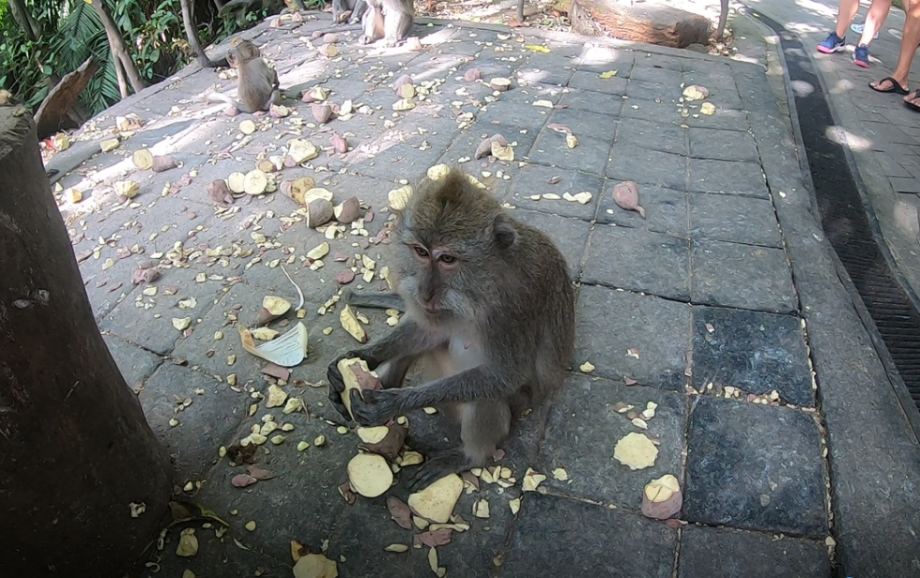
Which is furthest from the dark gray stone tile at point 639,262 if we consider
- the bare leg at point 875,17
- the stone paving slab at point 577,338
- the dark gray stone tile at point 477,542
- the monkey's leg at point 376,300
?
the bare leg at point 875,17

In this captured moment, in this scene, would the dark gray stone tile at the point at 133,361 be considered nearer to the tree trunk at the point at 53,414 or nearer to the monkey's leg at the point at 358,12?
the tree trunk at the point at 53,414

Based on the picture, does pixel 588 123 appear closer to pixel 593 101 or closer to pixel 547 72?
pixel 593 101

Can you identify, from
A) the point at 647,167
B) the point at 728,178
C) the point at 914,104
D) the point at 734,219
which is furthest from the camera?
the point at 914,104

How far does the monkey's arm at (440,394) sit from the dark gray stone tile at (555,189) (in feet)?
6.82

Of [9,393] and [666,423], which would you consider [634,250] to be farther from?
[9,393]

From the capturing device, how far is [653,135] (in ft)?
17.6

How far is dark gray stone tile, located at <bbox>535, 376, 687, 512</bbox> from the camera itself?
8.76ft

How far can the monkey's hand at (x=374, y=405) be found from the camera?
2.57 metres

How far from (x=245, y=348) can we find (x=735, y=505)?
245 cm

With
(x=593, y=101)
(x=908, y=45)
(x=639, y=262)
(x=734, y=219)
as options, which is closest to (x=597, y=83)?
(x=593, y=101)

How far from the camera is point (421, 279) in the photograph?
2.34 metres

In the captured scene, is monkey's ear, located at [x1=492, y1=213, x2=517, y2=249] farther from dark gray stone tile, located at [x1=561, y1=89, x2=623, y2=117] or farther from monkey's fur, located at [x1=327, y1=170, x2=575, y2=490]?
dark gray stone tile, located at [x1=561, y1=89, x2=623, y2=117]

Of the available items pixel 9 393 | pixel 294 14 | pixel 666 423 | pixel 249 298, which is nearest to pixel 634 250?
pixel 666 423

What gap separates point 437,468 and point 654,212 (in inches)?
102
